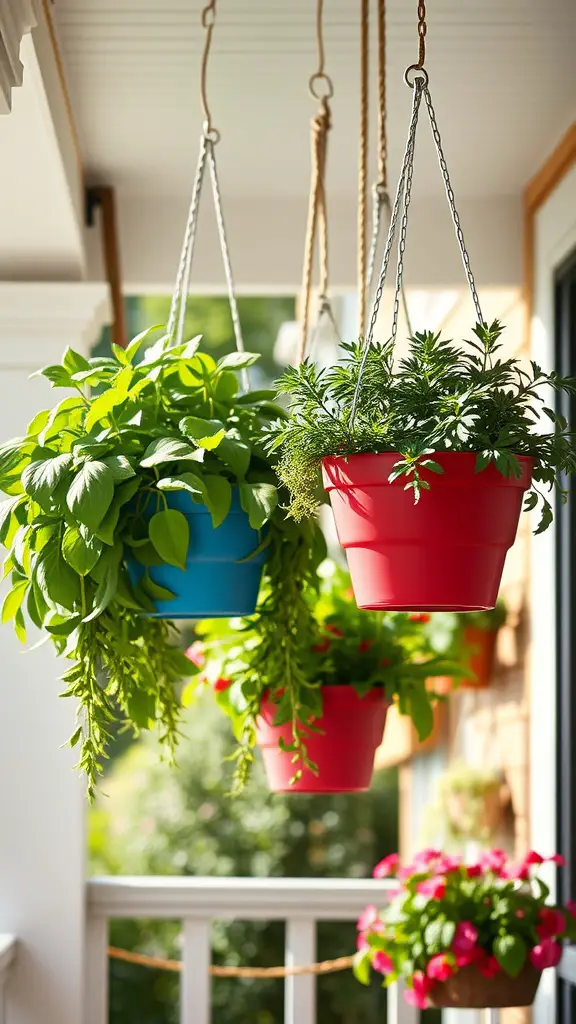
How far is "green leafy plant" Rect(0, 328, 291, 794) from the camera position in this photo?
1283 mm

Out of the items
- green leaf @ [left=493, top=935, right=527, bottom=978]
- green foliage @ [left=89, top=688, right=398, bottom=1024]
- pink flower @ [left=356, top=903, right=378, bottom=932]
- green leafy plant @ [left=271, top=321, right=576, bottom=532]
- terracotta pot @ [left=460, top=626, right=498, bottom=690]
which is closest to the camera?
green leafy plant @ [left=271, top=321, right=576, bottom=532]

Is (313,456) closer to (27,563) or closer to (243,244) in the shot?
(27,563)

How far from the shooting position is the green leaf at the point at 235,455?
134 cm

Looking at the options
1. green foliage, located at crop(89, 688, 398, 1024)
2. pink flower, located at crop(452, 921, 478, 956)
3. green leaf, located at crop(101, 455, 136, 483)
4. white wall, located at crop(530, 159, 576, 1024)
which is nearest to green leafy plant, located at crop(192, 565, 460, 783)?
green leaf, located at crop(101, 455, 136, 483)

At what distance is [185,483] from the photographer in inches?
49.8

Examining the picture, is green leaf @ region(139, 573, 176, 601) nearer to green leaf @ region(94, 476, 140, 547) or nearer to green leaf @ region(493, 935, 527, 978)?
green leaf @ region(94, 476, 140, 547)

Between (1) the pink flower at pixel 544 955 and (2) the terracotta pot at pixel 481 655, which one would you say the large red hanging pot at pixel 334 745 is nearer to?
(1) the pink flower at pixel 544 955

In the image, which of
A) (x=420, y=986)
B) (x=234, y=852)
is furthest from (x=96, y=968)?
(x=234, y=852)

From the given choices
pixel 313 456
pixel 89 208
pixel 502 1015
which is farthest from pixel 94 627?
pixel 502 1015

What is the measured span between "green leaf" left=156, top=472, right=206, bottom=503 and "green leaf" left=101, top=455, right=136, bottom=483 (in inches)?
1.5

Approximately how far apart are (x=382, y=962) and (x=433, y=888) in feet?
0.61

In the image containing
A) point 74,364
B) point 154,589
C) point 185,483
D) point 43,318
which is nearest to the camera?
point 185,483

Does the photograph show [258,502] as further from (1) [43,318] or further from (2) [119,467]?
(1) [43,318]

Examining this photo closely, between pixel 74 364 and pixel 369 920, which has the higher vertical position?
pixel 74 364
